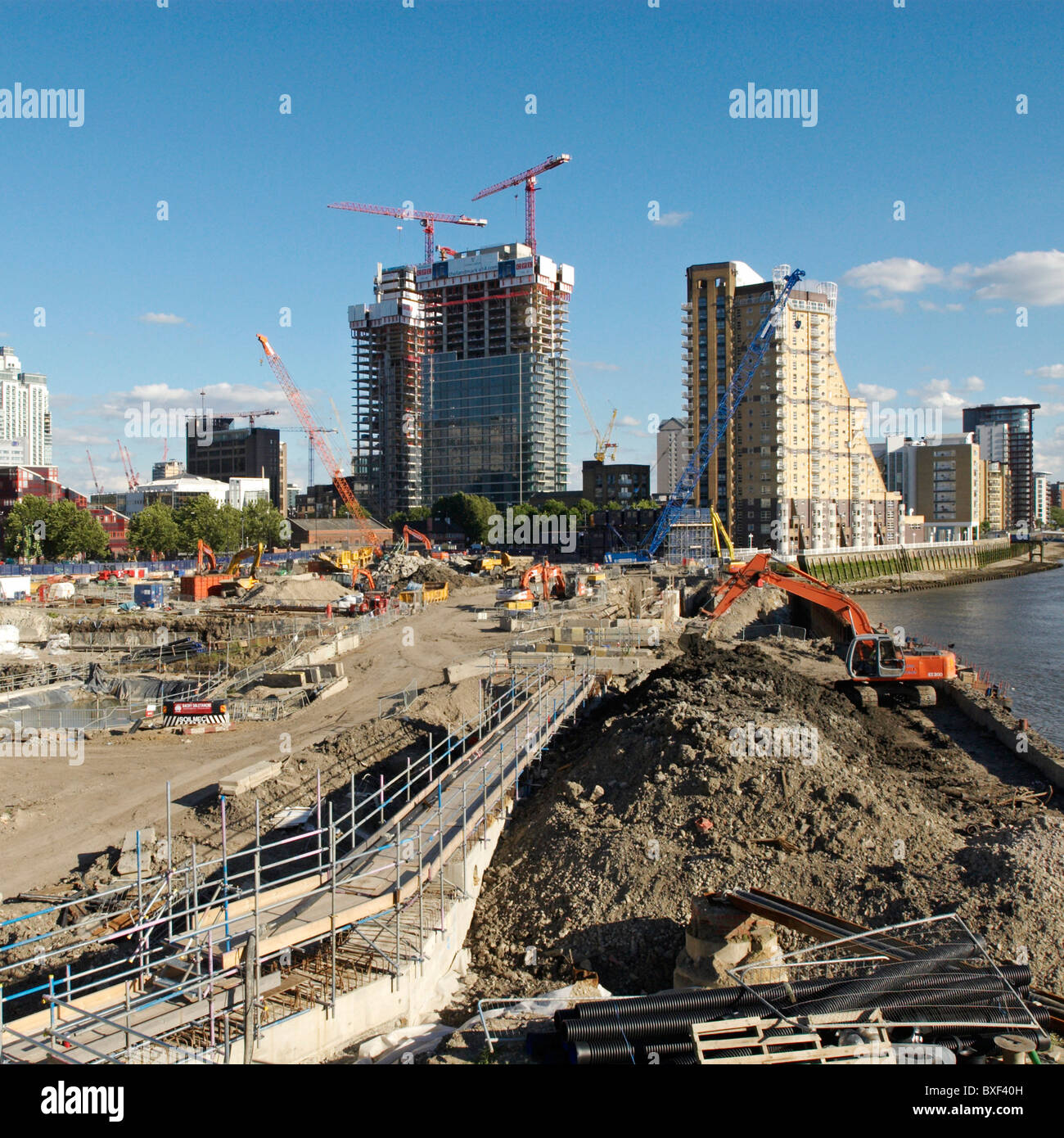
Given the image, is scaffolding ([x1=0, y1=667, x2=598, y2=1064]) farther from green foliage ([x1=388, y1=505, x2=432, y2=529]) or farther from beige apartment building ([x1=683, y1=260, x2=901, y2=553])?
green foliage ([x1=388, y1=505, x2=432, y2=529])

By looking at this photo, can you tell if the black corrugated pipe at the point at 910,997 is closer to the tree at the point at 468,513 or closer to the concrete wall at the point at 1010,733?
the concrete wall at the point at 1010,733

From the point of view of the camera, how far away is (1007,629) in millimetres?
58781

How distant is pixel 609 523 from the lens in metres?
115

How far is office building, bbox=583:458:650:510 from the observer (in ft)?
447

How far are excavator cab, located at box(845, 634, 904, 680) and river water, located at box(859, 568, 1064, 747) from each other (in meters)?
5.48

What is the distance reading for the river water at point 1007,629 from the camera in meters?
35.8

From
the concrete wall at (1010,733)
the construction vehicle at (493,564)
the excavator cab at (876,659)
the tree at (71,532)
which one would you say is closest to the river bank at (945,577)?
the construction vehicle at (493,564)

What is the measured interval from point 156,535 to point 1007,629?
249ft

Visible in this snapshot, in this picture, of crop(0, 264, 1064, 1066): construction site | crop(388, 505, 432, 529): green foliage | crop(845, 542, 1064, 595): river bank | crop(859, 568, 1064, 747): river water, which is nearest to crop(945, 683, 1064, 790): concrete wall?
crop(0, 264, 1064, 1066): construction site

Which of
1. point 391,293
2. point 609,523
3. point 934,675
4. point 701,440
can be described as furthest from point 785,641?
point 391,293

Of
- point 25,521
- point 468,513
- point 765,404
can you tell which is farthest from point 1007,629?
point 25,521

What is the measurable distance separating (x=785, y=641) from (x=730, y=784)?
2751cm

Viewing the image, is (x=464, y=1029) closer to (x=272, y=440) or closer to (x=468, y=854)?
(x=468, y=854)

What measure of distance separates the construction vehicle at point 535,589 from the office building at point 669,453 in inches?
3455
